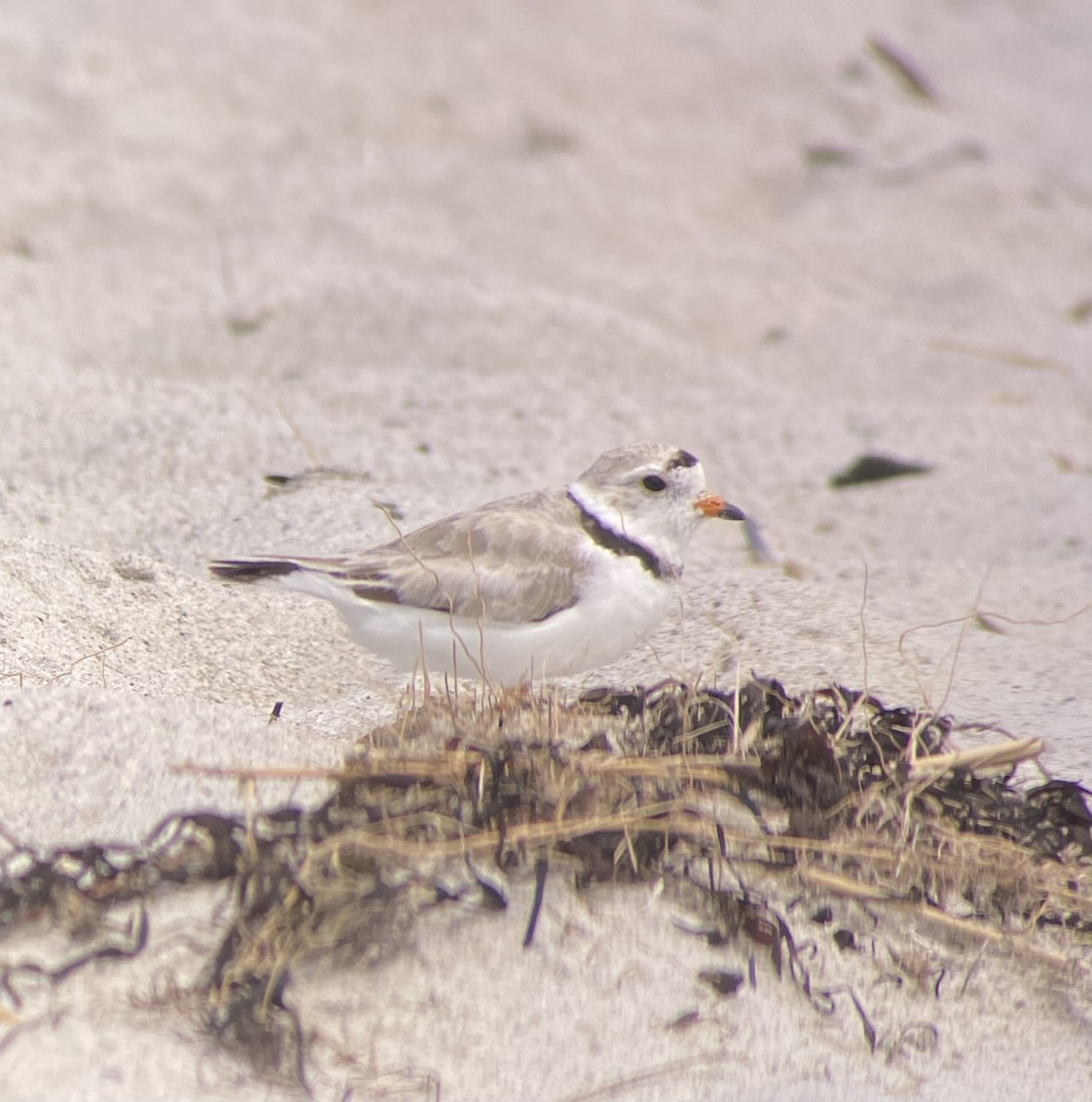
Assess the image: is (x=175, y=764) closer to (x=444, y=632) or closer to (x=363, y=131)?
(x=444, y=632)

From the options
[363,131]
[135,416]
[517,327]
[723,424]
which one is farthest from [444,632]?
[363,131]

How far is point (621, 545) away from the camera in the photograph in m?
2.72

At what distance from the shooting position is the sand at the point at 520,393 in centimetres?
183

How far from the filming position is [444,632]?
8.52ft

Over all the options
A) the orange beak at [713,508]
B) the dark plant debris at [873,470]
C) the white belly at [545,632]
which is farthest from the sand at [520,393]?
the orange beak at [713,508]

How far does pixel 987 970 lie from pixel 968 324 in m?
3.41

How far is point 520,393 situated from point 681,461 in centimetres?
151

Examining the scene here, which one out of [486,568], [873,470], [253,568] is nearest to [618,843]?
[486,568]

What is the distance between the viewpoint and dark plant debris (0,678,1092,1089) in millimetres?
1759

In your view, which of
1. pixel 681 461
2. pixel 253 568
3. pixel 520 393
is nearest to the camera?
pixel 253 568

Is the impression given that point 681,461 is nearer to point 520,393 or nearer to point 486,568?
point 486,568

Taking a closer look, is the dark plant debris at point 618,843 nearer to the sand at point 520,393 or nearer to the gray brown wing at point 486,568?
the sand at point 520,393

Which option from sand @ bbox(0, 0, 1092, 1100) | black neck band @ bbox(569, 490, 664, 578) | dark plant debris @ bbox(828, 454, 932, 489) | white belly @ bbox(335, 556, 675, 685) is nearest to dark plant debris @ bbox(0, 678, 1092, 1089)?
sand @ bbox(0, 0, 1092, 1100)

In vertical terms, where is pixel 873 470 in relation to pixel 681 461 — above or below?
below
